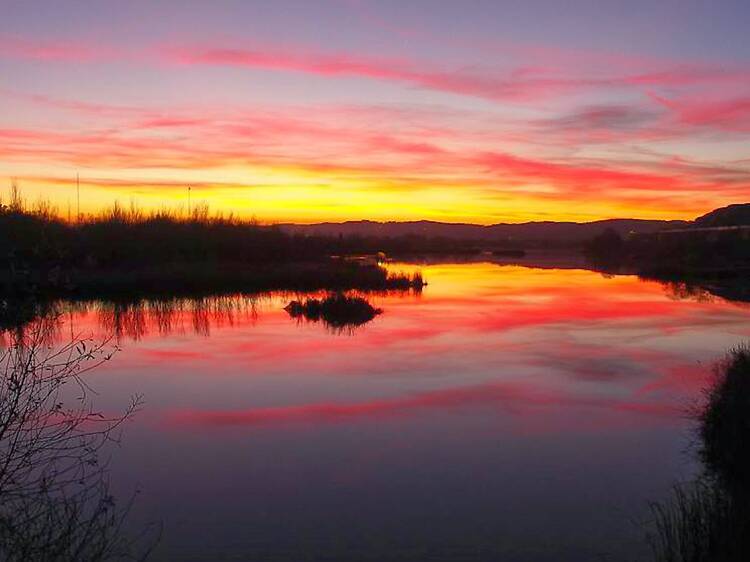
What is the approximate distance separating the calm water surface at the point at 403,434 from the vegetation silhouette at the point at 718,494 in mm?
350

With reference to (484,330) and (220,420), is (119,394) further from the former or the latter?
(484,330)

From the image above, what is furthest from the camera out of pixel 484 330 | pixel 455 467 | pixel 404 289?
pixel 404 289

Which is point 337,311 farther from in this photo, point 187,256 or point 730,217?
point 730,217

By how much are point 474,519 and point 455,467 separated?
1.76 meters

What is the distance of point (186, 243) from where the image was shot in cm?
4853

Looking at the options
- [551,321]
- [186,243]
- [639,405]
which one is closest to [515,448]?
[639,405]

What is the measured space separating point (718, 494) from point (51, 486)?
658cm

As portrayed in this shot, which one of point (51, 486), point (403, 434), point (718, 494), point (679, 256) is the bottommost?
point (403, 434)

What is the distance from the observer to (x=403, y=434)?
1141 centimetres

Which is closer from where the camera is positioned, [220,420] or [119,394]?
[220,420]

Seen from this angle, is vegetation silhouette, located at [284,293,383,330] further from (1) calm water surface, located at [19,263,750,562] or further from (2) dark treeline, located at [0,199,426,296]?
(2) dark treeline, located at [0,199,426,296]

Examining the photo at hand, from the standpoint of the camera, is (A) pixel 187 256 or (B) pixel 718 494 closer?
(B) pixel 718 494

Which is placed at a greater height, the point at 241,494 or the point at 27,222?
the point at 27,222

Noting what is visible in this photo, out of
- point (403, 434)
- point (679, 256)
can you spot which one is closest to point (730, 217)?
point (679, 256)
